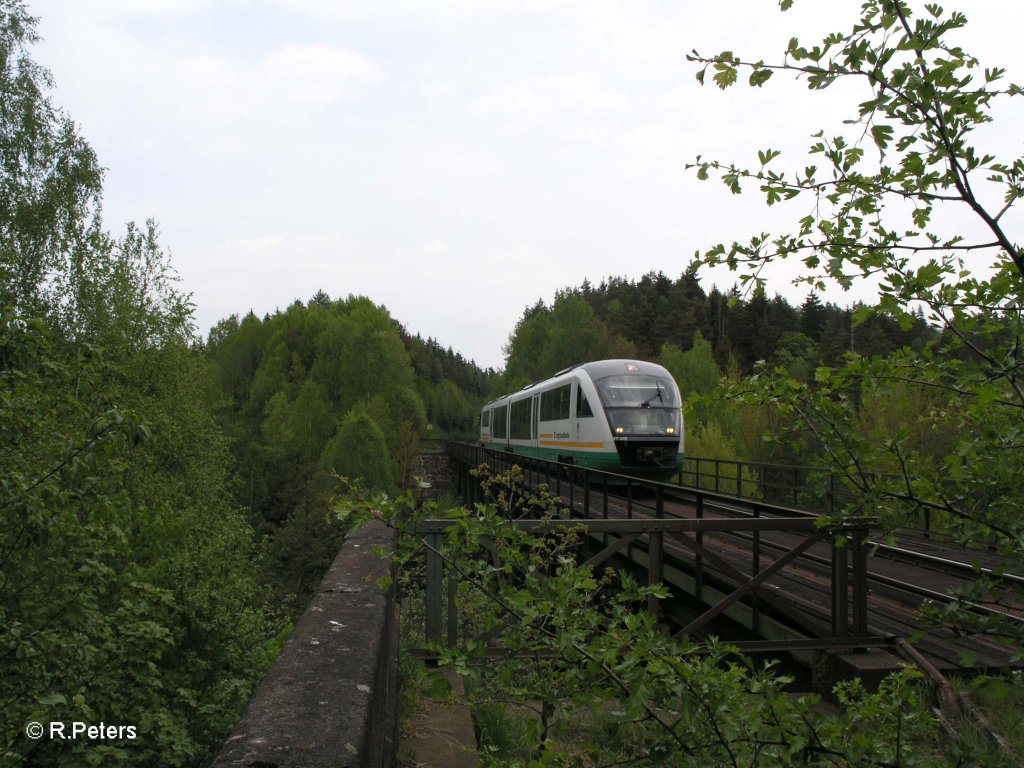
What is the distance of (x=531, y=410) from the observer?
22.1 m

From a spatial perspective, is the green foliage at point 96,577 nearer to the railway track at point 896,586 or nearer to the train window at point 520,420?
the railway track at point 896,586

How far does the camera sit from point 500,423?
28.8m

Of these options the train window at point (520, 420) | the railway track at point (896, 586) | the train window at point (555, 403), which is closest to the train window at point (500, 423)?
the train window at point (520, 420)

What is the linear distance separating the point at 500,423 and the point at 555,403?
9833mm

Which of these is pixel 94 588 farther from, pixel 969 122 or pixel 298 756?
pixel 969 122

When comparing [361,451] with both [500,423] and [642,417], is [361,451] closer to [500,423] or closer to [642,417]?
[500,423]

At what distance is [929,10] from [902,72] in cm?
15

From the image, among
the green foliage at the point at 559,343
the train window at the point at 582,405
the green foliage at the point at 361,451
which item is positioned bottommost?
the green foliage at the point at 361,451

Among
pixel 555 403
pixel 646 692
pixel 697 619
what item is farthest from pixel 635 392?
pixel 646 692

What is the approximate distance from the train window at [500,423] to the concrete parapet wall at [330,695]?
23.3 metres

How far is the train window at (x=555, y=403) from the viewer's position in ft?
59.5

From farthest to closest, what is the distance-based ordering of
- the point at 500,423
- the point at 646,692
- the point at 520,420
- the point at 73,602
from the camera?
1. the point at 500,423
2. the point at 520,420
3. the point at 73,602
4. the point at 646,692

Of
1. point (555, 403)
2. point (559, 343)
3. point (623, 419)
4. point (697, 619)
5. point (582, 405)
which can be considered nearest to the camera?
point (697, 619)

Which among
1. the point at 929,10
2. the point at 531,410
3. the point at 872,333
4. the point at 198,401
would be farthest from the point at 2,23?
the point at 872,333
